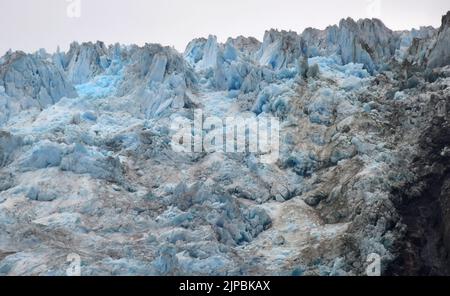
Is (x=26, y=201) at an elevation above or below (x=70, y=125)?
below

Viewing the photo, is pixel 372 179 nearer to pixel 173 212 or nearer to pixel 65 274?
pixel 173 212

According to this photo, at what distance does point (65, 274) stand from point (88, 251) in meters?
1.29

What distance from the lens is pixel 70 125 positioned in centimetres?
2527

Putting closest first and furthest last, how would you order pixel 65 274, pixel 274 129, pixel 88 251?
pixel 65 274 → pixel 88 251 → pixel 274 129

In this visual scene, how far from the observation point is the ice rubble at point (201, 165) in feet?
62.6

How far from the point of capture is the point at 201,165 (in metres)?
23.4

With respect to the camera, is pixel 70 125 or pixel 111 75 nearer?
pixel 70 125

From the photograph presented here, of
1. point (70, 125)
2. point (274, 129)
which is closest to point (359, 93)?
point (274, 129)

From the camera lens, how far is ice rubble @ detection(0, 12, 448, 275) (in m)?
19.1

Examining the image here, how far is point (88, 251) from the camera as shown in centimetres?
1916

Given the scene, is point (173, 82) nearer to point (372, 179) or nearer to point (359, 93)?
point (359, 93)
